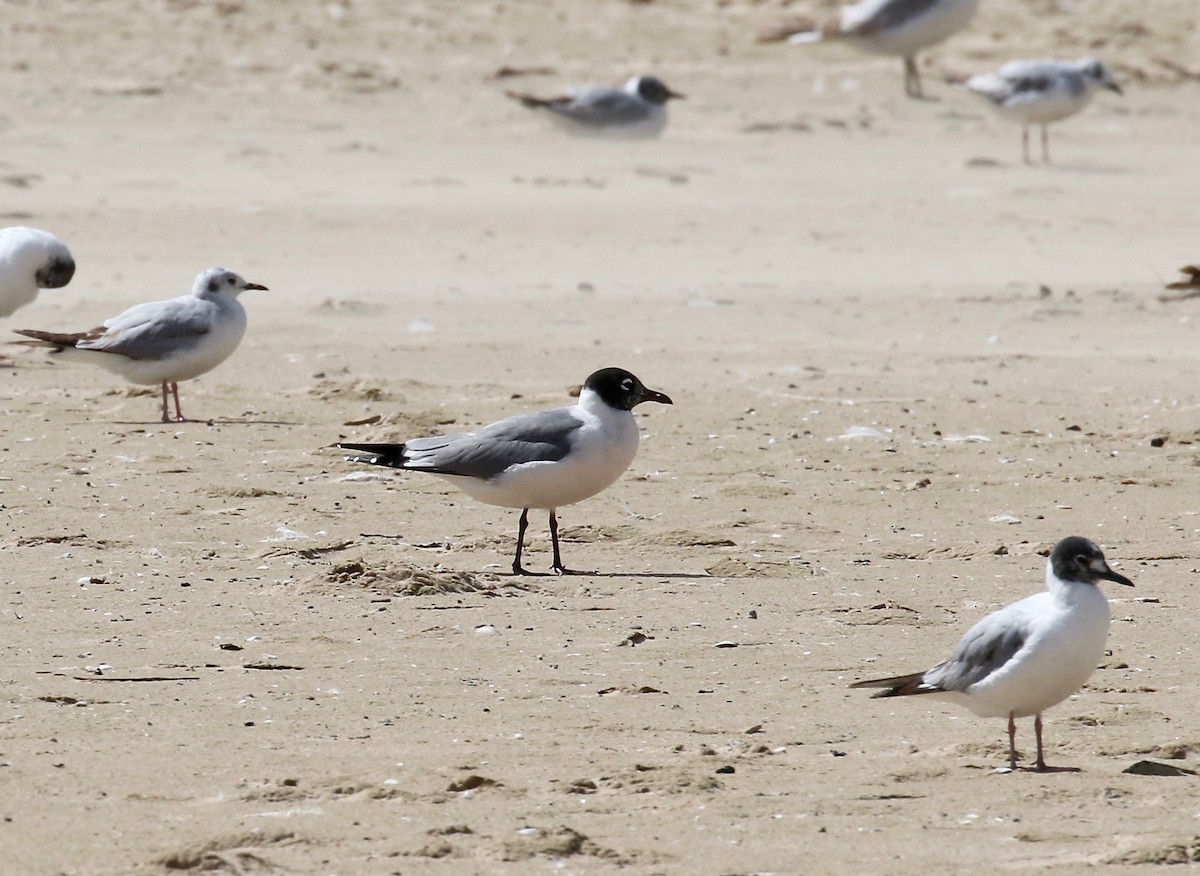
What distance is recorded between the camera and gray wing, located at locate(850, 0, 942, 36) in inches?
794

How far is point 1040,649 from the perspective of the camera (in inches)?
201

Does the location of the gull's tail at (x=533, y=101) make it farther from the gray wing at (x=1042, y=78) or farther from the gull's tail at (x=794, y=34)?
the gray wing at (x=1042, y=78)

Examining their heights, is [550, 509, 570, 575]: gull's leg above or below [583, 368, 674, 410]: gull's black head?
below

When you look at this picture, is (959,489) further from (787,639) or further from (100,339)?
(100,339)

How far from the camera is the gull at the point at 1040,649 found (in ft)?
16.8

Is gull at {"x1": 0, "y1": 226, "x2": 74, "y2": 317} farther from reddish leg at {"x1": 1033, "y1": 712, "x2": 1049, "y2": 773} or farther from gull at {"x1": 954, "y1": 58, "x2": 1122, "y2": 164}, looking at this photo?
gull at {"x1": 954, "y1": 58, "x2": 1122, "y2": 164}

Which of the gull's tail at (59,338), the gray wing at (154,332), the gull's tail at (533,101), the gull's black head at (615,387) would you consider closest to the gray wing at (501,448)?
the gull's black head at (615,387)

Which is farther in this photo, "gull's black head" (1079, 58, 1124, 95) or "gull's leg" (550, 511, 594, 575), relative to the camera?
"gull's black head" (1079, 58, 1124, 95)

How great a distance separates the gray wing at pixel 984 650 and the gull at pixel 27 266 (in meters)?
6.91

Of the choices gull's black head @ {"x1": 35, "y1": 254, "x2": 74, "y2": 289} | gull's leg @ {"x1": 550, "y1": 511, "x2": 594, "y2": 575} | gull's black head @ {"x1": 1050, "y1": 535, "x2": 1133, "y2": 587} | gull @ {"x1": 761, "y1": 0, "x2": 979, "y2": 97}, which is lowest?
gull's leg @ {"x1": 550, "y1": 511, "x2": 594, "y2": 575}

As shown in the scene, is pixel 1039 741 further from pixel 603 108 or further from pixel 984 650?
pixel 603 108

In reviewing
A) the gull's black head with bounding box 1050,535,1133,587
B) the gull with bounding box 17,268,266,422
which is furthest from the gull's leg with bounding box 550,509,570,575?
the gull with bounding box 17,268,266,422

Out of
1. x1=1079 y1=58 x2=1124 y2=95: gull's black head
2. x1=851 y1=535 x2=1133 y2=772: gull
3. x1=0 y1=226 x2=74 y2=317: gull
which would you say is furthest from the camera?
x1=1079 y1=58 x2=1124 y2=95: gull's black head

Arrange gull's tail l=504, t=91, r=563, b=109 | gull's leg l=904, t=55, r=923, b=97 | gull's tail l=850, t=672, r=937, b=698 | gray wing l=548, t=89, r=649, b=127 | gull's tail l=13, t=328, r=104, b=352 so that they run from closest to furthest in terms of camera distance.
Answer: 1. gull's tail l=850, t=672, r=937, b=698
2. gull's tail l=13, t=328, r=104, b=352
3. gray wing l=548, t=89, r=649, b=127
4. gull's tail l=504, t=91, r=563, b=109
5. gull's leg l=904, t=55, r=923, b=97
